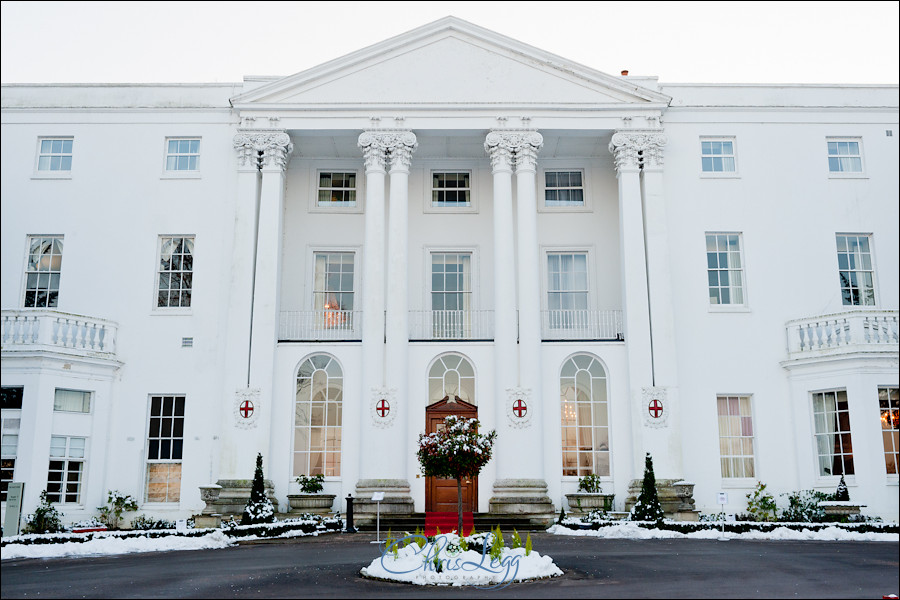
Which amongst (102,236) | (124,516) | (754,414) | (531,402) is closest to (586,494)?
(531,402)

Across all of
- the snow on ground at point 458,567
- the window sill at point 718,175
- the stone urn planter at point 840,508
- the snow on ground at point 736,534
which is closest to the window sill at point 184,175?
the snow on ground at point 736,534

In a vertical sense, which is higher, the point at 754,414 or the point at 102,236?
the point at 102,236

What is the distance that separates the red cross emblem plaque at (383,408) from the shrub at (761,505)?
1012cm

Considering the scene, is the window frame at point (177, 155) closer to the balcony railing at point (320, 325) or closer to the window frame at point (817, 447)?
the balcony railing at point (320, 325)

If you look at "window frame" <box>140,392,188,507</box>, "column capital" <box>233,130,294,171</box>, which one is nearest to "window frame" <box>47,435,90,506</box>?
"window frame" <box>140,392,188,507</box>

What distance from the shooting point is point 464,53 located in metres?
24.6

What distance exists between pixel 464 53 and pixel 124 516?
16288 millimetres

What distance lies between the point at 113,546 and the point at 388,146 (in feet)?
43.1

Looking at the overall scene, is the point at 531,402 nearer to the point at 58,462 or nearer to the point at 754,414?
the point at 754,414

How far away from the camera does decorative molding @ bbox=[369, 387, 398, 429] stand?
22516 millimetres

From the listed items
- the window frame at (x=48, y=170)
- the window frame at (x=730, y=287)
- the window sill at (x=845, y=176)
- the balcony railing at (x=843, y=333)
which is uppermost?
the window frame at (x=48, y=170)

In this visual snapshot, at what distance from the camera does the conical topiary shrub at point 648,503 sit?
20.3 meters

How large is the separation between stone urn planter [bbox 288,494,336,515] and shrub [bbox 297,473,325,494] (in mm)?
255

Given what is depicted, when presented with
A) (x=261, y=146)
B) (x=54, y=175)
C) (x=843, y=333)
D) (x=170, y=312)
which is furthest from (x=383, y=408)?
(x=843, y=333)
